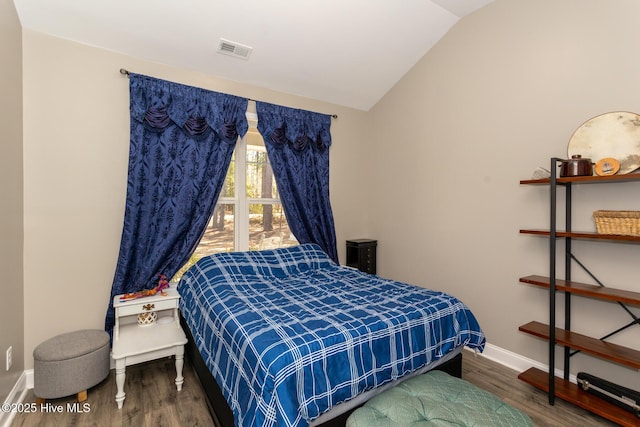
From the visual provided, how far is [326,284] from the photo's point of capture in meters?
2.63

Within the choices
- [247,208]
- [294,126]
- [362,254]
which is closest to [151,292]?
[247,208]

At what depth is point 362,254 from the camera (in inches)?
153

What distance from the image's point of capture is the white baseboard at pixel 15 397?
1899mm

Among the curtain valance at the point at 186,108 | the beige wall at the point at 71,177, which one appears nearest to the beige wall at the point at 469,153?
the beige wall at the point at 71,177

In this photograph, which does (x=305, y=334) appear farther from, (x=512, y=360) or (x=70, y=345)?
(x=512, y=360)

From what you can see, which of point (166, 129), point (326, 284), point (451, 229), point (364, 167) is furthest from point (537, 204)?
point (166, 129)

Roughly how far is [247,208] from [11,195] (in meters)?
1.82

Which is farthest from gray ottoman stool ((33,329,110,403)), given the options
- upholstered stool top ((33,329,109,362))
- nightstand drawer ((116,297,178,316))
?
nightstand drawer ((116,297,178,316))

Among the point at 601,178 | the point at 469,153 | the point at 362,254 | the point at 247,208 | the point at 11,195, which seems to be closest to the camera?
the point at 601,178

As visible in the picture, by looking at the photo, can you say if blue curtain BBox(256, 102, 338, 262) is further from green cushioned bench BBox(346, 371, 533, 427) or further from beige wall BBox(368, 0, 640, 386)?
green cushioned bench BBox(346, 371, 533, 427)

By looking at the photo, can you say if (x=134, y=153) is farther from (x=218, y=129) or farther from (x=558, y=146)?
(x=558, y=146)

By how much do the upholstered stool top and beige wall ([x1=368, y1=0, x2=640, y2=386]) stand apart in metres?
2.95

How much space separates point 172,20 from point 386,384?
303 centimetres

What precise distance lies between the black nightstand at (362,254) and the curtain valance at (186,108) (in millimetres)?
1874
